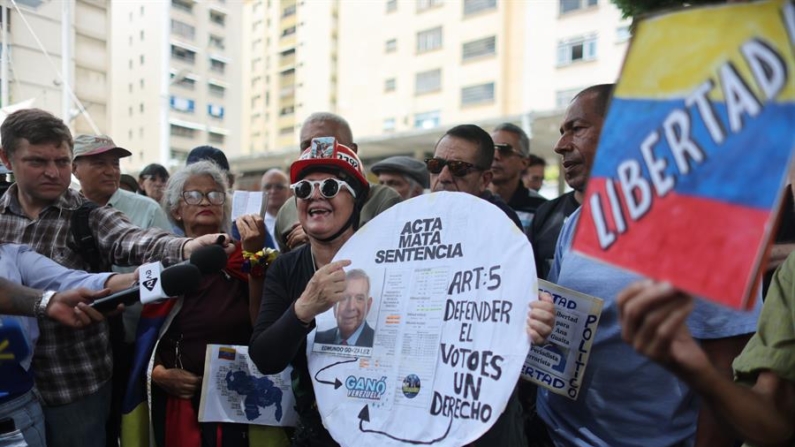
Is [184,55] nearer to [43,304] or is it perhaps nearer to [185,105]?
[185,105]

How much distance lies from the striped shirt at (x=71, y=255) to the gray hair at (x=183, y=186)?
0.46m

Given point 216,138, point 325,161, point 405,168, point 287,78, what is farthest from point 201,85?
point 325,161

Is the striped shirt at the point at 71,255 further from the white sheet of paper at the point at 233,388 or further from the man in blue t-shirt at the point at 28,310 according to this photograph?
the white sheet of paper at the point at 233,388

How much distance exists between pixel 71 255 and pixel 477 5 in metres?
24.9

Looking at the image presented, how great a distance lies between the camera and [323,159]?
221 cm

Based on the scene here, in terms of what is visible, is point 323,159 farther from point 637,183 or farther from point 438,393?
point 637,183

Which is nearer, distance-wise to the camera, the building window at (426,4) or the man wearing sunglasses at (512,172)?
the man wearing sunglasses at (512,172)

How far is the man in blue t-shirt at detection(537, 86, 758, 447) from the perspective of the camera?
1.52 meters

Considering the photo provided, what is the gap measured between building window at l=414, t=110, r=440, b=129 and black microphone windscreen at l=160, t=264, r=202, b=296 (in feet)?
79.9

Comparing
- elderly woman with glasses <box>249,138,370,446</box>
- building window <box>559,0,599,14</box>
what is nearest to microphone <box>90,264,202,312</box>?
elderly woman with glasses <box>249,138,370,446</box>

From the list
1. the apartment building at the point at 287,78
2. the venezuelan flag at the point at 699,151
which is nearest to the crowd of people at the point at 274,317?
the venezuelan flag at the point at 699,151

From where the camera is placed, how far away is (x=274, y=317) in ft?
6.92

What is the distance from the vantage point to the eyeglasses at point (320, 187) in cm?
218

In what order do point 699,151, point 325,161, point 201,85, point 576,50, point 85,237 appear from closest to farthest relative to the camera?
point 699,151 → point 325,161 → point 85,237 → point 576,50 → point 201,85
